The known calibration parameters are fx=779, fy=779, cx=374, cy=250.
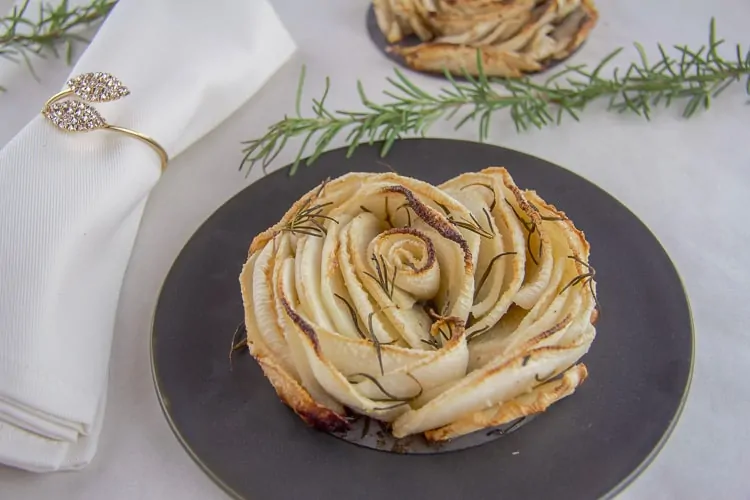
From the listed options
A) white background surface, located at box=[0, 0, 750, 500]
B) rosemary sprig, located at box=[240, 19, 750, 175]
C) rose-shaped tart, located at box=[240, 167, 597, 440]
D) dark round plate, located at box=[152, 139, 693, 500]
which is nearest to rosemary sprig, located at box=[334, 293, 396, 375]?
rose-shaped tart, located at box=[240, 167, 597, 440]

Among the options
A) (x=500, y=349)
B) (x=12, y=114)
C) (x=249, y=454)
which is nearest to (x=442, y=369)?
(x=500, y=349)

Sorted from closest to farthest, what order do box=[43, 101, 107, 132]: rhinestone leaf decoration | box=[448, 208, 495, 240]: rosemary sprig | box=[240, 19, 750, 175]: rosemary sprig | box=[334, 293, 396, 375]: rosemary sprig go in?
box=[334, 293, 396, 375]: rosemary sprig, box=[448, 208, 495, 240]: rosemary sprig, box=[43, 101, 107, 132]: rhinestone leaf decoration, box=[240, 19, 750, 175]: rosemary sprig

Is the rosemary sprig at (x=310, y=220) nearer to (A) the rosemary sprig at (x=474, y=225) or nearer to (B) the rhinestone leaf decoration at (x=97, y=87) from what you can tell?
(A) the rosemary sprig at (x=474, y=225)

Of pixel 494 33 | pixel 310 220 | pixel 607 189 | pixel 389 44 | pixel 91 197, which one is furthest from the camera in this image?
pixel 389 44

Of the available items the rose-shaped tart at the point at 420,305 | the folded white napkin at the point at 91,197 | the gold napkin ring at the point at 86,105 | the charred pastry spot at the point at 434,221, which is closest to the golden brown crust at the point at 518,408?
the rose-shaped tart at the point at 420,305

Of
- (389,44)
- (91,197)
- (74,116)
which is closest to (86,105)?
(74,116)

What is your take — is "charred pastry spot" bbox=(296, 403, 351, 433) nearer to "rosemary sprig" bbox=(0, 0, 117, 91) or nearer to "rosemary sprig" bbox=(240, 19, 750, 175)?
"rosemary sprig" bbox=(240, 19, 750, 175)

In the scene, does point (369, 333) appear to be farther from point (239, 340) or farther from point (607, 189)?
point (607, 189)
